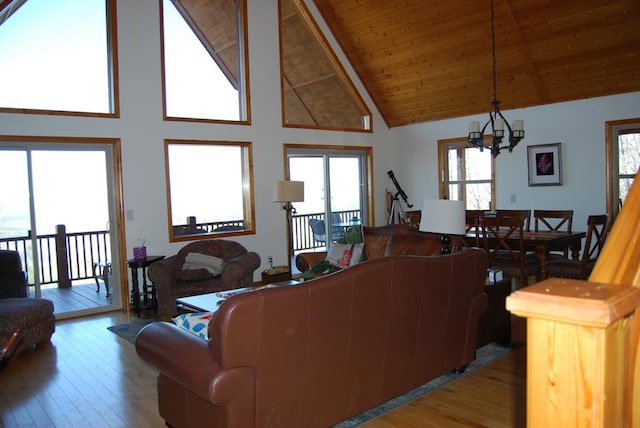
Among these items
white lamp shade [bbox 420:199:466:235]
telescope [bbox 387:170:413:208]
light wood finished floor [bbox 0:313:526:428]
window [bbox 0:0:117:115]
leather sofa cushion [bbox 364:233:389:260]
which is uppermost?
window [bbox 0:0:117:115]

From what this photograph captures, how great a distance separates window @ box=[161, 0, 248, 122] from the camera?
660 centimetres

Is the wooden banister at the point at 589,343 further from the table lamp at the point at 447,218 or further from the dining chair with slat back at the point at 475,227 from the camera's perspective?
the dining chair with slat back at the point at 475,227

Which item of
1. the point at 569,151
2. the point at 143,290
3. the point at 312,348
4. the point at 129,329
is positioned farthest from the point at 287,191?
the point at 312,348

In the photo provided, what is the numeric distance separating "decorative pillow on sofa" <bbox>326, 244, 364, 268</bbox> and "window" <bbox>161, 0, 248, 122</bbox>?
2.71 meters

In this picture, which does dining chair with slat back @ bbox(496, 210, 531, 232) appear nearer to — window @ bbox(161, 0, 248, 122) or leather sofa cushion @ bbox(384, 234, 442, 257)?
leather sofa cushion @ bbox(384, 234, 442, 257)

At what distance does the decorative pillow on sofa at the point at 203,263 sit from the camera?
5.87 metres

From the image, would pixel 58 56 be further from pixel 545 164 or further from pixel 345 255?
pixel 545 164

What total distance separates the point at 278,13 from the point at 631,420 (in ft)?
24.4

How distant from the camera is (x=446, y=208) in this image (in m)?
3.88

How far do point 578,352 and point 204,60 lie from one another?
22.3 feet

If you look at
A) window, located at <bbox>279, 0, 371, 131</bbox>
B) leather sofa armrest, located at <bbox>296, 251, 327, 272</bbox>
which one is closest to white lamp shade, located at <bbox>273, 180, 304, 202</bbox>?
leather sofa armrest, located at <bbox>296, 251, 327, 272</bbox>

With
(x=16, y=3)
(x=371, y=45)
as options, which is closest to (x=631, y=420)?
(x=16, y=3)

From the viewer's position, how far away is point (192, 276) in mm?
5672

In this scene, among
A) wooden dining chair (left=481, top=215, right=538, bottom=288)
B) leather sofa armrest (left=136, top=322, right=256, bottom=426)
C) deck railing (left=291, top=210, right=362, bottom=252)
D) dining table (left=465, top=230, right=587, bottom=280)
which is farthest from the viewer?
deck railing (left=291, top=210, right=362, bottom=252)
